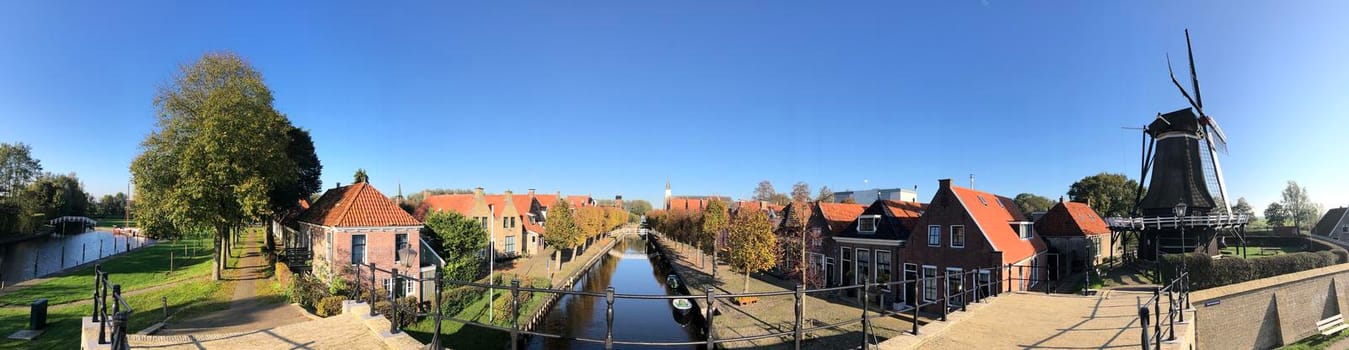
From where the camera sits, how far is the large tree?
19.3 m

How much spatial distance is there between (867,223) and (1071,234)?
12.3 metres

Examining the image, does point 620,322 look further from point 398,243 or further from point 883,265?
point 883,265

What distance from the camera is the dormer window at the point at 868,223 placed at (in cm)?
2508

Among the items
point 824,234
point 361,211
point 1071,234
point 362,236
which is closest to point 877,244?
point 824,234

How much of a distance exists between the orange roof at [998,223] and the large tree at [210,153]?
28.0 m

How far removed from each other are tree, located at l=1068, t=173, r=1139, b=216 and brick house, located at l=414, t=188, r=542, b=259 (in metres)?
57.3

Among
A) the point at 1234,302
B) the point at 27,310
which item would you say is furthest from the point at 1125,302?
the point at 27,310

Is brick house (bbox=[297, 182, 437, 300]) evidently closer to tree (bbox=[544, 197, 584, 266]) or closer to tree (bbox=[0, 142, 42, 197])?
tree (bbox=[544, 197, 584, 266])

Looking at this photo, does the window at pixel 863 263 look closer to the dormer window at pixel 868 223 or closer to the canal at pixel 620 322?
the dormer window at pixel 868 223

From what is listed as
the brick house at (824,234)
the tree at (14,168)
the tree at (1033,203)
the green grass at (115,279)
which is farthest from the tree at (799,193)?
the tree at (14,168)

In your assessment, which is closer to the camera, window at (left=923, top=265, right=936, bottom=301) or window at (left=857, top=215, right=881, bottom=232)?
window at (left=923, top=265, right=936, bottom=301)

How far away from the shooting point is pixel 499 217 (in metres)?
41.6

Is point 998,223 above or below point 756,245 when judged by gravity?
above

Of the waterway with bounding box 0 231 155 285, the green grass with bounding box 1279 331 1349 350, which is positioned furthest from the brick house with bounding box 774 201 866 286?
the waterway with bounding box 0 231 155 285
